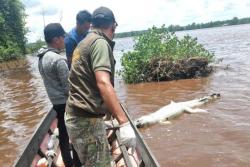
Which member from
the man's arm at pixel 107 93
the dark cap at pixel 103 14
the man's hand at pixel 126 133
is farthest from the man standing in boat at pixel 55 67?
the man's hand at pixel 126 133

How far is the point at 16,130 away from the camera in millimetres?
10219

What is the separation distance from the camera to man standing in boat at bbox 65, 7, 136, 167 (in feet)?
10.1

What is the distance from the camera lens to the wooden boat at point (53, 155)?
16.4ft

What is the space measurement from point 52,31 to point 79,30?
1402 mm

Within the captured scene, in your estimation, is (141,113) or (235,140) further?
(141,113)

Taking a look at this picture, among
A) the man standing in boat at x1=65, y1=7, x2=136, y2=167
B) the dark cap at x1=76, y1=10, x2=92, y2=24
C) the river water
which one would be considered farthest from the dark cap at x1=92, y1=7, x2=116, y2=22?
the river water

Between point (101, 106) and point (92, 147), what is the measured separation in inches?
17.2

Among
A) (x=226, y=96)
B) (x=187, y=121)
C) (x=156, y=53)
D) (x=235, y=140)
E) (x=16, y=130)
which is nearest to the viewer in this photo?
(x=235, y=140)

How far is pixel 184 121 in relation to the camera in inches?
372

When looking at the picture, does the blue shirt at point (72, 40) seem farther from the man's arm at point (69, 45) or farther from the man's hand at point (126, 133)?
the man's hand at point (126, 133)

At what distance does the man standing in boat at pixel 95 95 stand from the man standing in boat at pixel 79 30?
2322 mm

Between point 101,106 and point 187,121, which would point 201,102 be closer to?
point 187,121

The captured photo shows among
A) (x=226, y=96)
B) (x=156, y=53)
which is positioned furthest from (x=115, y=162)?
(x=156, y=53)

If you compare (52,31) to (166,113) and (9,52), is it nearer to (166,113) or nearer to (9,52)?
(166,113)
